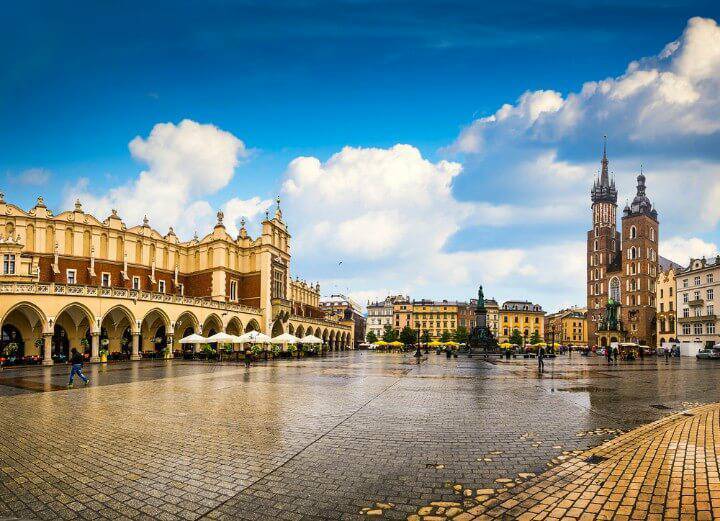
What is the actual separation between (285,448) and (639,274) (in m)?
115

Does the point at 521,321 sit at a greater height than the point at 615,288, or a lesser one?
lesser

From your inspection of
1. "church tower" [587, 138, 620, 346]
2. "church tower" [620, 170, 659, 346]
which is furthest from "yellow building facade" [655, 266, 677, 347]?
"church tower" [587, 138, 620, 346]

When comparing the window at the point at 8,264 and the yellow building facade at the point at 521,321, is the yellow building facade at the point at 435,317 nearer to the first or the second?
the yellow building facade at the point at 521,321

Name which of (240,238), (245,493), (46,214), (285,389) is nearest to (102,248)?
(46,214)

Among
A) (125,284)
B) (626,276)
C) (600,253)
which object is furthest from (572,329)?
(125,284)

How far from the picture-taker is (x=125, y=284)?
2069 inches

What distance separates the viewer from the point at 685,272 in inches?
2953

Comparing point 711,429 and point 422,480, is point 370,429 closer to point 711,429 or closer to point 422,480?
point 422,480

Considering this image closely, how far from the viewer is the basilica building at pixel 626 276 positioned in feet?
331

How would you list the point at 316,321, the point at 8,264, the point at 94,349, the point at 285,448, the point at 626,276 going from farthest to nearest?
1. the point at 626,276
2. the point at 316,321
3. the point at 8,264
4. the point at 94,349
5. the point at 285,448

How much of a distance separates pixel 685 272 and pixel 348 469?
84940 mm

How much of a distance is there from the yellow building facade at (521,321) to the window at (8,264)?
141 metres

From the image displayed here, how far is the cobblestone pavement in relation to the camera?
5953 mm

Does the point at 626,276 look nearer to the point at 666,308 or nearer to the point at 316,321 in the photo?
the point at 666,308
